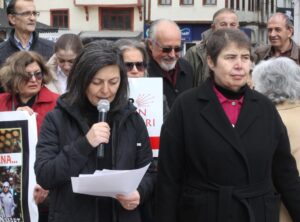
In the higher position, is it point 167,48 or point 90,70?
point 167,48

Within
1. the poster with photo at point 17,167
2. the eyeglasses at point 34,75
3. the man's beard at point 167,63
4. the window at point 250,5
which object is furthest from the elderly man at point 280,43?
the window at point 250,5

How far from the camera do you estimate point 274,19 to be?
23.1ft

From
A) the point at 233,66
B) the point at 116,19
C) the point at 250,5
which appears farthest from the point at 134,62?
the point at 250,5

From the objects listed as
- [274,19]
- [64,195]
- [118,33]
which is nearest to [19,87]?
[64,195]

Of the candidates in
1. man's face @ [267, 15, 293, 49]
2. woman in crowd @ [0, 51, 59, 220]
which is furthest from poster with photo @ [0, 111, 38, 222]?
man's face @ [267, 15, 293, 49]

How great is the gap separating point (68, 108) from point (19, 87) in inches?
46.6

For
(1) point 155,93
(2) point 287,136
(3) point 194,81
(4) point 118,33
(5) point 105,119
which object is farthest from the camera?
(4) point 118,33

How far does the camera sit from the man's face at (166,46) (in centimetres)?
544

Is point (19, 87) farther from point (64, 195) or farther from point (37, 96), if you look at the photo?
point (64, 195)

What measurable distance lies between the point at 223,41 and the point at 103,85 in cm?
78

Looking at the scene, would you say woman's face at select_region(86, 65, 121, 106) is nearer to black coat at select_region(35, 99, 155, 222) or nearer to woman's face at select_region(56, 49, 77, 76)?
black coat at select_region(35, 99, 155, 222)

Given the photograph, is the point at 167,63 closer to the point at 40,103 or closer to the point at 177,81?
the point at 177,81

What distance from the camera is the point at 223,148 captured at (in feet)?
11.3

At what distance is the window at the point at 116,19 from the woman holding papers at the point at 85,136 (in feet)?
130
